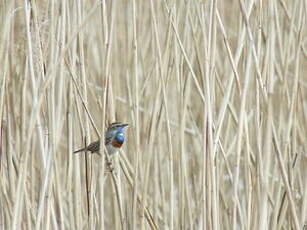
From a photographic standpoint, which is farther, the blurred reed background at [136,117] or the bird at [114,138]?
the bird at [114,138]

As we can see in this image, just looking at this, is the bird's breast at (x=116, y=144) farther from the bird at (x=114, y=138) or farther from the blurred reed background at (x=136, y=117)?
the blurred reed background at (x=136, y=117)

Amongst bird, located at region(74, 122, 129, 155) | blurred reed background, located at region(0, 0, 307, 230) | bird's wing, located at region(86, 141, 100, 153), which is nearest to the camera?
blurred reed background, located at region(0, 0, 307, 230)

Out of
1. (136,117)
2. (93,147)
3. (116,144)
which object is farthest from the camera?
(116,144)

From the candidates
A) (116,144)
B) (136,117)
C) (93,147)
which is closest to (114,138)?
(116,144)

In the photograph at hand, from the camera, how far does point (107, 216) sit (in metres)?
3.86

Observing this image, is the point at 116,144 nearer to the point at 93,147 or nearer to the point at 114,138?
the point at 114,138

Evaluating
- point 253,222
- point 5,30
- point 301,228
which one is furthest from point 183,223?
point 5,30

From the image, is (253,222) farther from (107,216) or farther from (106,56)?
(107,216)

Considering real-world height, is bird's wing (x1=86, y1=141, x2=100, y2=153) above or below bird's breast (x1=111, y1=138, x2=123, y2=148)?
above

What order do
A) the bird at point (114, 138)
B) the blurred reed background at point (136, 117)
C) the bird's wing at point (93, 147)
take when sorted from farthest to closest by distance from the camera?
the bird at point (114, 138), the bird's wing at point (93, 147), the blurred reed background at point (136, 117)

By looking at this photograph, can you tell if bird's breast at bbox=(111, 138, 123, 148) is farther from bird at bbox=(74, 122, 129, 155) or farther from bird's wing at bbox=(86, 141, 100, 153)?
bird's wing at bbox=(86, 141, 100, 153)

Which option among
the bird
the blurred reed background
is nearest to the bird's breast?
the bird

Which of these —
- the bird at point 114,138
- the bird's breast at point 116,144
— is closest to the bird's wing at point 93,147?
the bird at point 114,138

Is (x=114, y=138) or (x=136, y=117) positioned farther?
(x=114, y=138)
